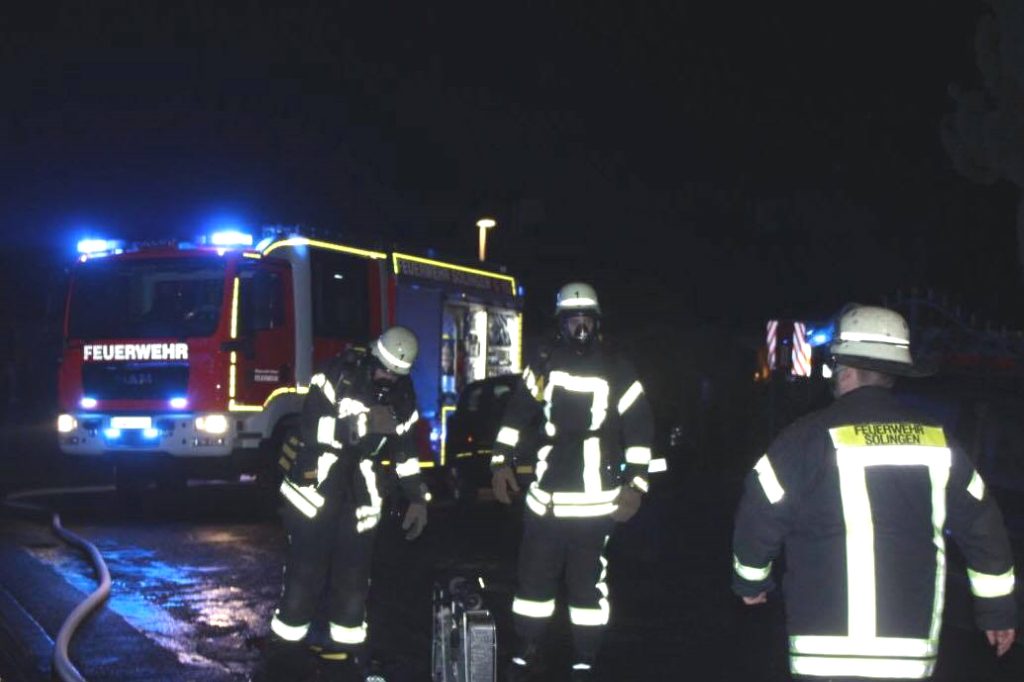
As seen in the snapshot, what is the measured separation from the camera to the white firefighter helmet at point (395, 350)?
276 inches

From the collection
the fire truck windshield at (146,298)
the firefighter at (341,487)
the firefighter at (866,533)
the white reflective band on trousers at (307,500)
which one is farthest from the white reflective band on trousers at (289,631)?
the fire truck windshield at (146,298)

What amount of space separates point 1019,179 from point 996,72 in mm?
1219

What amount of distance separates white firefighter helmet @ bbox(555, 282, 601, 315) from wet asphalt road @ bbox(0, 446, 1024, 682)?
1.79 m

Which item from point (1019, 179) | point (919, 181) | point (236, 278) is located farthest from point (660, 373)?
point (236, 278)

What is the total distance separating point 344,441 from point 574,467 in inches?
46.2

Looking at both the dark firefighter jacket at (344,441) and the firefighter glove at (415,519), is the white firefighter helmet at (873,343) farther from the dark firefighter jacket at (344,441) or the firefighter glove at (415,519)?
the firefighter glove at (415,519)

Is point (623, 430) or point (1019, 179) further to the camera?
point (1019, 179)

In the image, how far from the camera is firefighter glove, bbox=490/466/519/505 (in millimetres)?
7430

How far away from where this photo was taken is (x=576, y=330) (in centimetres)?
738

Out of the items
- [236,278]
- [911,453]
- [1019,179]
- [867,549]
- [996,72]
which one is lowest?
[867,549]

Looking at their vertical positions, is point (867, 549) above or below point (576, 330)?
below

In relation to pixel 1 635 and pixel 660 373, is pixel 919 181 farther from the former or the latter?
pixel 1 635

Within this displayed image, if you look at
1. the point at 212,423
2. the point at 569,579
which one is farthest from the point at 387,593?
the point at 212,423

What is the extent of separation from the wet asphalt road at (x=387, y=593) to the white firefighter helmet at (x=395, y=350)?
144cm
